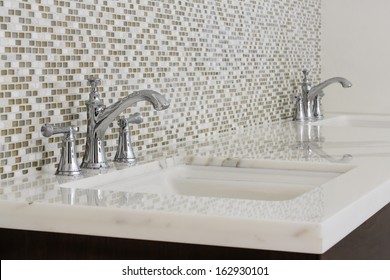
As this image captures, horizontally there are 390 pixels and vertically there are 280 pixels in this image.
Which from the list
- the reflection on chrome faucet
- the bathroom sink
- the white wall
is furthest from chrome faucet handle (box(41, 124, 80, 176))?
the white wall

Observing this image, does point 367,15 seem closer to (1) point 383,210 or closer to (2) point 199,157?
(2) point 199,157

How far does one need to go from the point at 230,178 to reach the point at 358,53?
5.58ft

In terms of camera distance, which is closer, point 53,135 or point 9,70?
point 9,70

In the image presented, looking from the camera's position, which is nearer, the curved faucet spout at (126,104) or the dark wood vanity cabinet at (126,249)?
the dark wood vanity cabinet at (126,249)

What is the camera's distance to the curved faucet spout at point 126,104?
58.9 inches

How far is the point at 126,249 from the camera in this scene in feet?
3.87

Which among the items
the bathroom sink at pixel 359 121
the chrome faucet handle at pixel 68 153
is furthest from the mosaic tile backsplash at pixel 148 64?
the bathroom sink at pixel 359 121

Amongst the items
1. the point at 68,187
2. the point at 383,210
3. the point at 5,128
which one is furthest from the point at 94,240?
the point at 383,210

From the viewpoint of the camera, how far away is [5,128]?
144 cm

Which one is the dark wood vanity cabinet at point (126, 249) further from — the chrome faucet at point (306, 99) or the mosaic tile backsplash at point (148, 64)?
the chrome faucet at point (306, 99)

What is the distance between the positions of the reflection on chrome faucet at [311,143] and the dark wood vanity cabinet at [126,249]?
46 centimetres

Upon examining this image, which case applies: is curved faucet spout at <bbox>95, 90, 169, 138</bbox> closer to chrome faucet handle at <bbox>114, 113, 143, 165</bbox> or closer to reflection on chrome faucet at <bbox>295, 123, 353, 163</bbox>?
chrome faucet handle at <bbox>114, 113, 143, 165</bbox>

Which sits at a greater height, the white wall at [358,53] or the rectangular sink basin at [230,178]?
the white wall at [358,53]
